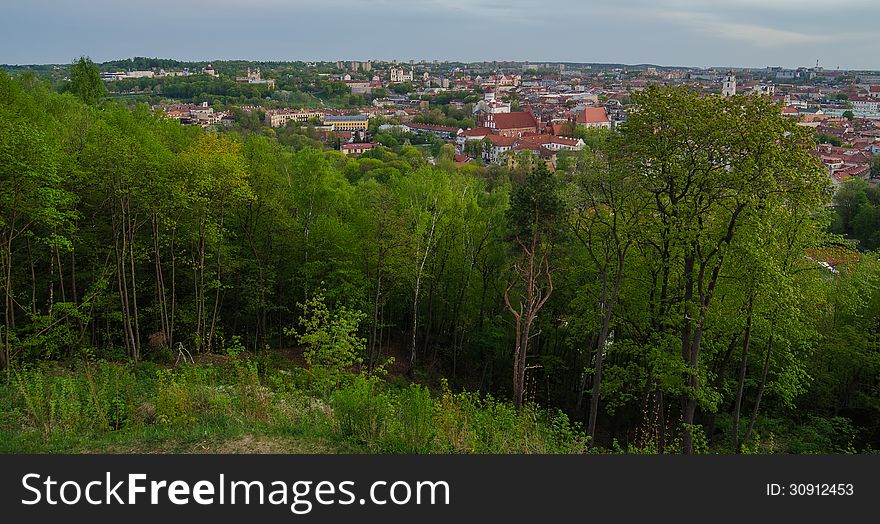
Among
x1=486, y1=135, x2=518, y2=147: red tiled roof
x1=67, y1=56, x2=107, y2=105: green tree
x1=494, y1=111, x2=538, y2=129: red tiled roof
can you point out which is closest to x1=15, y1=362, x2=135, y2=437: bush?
x1=67, y1=56, x2=107, y2=105: green tree

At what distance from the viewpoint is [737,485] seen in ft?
20.8

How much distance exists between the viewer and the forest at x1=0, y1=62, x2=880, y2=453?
9516 millimetres

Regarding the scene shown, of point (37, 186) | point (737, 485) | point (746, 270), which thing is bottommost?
point (737, 485)

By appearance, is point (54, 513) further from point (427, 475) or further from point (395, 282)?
point (395, 282)

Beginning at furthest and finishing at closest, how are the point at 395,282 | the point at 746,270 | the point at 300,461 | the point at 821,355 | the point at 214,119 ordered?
the point at 214,119, the point at 395,282, the point at 821,355, the point at 746,270, the point at 300,461

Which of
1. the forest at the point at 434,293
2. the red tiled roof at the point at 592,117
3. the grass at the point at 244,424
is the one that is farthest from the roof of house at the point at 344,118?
the grass at the point at 244,424

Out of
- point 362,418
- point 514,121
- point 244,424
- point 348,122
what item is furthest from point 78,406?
point 514,121

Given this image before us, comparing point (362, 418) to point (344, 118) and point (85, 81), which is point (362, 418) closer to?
point (85, 81)

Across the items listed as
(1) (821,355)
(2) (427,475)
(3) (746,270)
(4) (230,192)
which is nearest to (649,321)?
(3) (746,270)

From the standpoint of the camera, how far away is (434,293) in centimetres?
2280

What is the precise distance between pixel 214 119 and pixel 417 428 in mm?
113964

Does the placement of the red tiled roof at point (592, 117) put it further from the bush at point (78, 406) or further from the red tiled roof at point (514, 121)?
the bush at point (78, 406)

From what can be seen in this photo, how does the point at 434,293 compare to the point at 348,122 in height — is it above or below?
below

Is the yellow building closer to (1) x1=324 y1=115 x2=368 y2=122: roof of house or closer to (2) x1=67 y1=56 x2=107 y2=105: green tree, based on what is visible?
(1) x1=324 y1=115 x2=368 y2=122: roof of house
